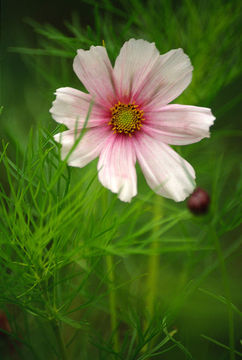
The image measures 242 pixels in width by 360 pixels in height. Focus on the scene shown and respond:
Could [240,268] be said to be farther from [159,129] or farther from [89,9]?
[89,9]

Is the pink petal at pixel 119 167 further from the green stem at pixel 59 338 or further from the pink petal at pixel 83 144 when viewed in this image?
the green stem at pixel 59 338

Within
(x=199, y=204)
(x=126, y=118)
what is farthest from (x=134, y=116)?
(x=199, y=204)

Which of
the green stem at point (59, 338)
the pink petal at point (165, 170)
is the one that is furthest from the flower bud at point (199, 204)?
the green stem at point (59, 338)

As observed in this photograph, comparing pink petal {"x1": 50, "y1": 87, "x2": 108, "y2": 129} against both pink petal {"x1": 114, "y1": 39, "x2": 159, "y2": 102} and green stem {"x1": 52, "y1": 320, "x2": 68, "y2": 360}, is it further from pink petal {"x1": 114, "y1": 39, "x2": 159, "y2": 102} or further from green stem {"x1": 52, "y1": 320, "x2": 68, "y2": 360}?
green stem {"x1": 52, "y1": 320, "x2": 68, "y2": 360}

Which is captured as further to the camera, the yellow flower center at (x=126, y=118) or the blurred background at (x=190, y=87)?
the blurred background at (x=190, y=87)

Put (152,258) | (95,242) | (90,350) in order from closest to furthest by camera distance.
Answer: (95,242) < (152,258) < (90,350)

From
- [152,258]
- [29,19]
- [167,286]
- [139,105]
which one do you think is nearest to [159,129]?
[139,105]
